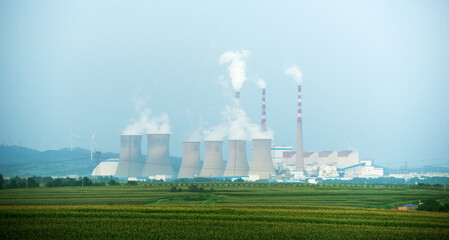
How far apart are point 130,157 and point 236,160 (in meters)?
13.4

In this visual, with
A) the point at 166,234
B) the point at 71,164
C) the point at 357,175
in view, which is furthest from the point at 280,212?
the point at 71,164

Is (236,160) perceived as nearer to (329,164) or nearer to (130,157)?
(130,157)

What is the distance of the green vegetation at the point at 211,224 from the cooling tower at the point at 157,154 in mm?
43890

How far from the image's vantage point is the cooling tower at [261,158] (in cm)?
7169

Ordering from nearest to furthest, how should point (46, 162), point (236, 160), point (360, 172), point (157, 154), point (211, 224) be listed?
point (211, 224)
point (157, 154)
point (236, 160)
point (360, 172)
point (46, 162)

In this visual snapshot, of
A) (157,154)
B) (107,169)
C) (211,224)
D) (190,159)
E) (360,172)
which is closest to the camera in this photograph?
(211,224)

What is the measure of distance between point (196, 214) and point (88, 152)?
135 m

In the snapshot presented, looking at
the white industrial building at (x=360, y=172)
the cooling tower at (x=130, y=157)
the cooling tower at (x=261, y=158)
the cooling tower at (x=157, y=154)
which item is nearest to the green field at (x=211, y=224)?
the cooling tower at (x=157, y=154)

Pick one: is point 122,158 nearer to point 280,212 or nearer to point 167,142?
point 167,142

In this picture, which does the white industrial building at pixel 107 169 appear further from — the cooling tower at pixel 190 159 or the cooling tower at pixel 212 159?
the cooling tower at pixel 212 159

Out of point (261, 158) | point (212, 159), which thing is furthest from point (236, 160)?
point (261, 158)

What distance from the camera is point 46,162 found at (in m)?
113

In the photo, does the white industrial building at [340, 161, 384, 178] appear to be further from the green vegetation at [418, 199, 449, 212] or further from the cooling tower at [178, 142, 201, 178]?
the green vegetation at [418, 199, 449, 212]

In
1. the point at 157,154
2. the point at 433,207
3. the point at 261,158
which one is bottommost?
the point at 433,207
